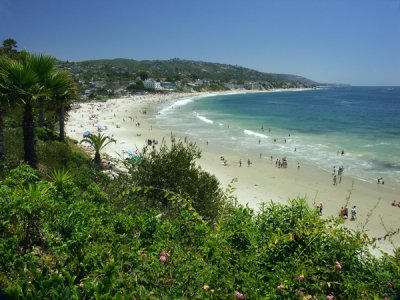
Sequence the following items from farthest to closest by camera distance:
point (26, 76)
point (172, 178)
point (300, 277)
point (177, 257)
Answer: point (172, 178)
point (26, 76)
point (177, 257)
point (300, 277)

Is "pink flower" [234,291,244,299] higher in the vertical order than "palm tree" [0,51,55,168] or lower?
lower

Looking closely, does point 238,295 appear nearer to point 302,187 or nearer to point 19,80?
point 19,80

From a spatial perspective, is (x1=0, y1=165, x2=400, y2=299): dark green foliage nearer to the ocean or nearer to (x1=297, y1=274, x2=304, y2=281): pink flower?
(x1=297, y1=274, x2=304, y2=281): pink flower

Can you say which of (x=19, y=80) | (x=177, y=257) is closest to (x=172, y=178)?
(x=19, y=80)

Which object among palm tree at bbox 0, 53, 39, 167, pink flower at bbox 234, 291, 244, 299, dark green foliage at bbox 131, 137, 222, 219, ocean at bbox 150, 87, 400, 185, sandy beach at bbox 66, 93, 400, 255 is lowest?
sandy beach at bbox 66, 93, 400, 255

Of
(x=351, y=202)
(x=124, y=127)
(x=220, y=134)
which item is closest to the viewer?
(x=351, y=202)

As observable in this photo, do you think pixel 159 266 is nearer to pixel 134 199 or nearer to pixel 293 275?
pixel 293 275

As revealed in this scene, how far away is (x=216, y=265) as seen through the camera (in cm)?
432

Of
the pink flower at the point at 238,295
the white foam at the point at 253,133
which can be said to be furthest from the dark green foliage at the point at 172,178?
the white foam at the point at 253,133

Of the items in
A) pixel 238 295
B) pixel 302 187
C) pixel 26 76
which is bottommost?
pixel 302 187

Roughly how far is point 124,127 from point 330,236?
49718 millimetres

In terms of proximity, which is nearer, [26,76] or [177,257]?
[177,257]

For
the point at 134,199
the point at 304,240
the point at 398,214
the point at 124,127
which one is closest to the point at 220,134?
the point at 124,127

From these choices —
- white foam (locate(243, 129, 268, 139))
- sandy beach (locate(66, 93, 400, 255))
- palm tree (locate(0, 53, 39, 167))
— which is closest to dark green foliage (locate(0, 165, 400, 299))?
palm tree (locate(0, 53, 39, 167))
